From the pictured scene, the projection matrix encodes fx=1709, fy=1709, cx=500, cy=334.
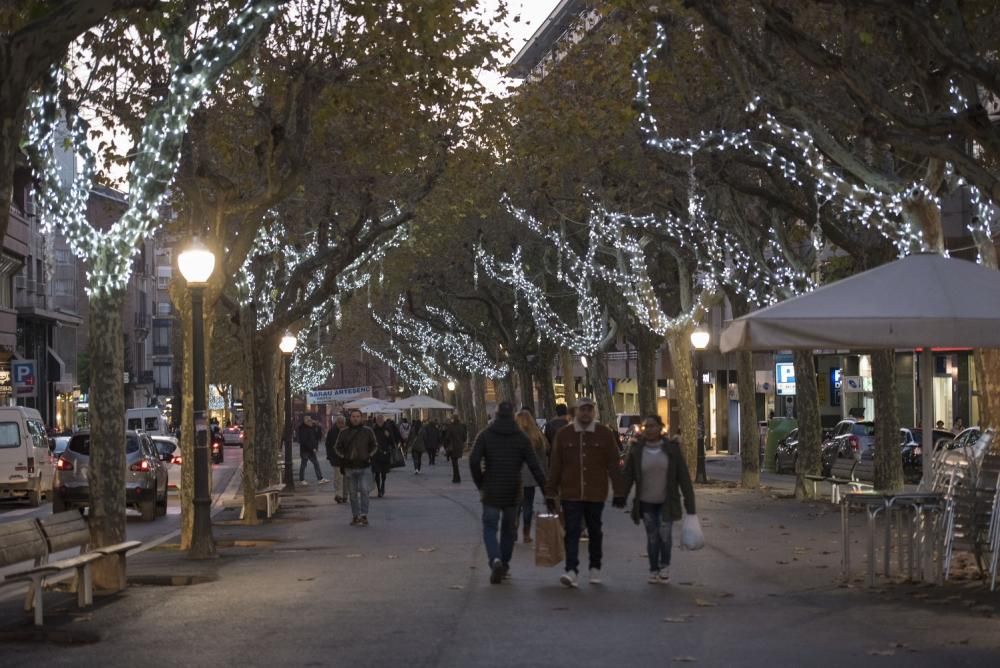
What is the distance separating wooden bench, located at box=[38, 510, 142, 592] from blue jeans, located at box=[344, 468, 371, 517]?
30.7 ft

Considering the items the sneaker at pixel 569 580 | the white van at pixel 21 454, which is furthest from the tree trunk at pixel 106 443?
the white van at pixel 21 454

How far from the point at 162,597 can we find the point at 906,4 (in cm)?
826

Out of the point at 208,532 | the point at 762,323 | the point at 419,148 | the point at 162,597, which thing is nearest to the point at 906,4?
the point at 762,323

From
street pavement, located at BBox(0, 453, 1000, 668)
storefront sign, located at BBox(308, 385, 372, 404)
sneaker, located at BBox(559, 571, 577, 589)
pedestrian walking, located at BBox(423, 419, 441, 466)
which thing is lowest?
street pavement, located at BBox(0, 453, 1000, 668)

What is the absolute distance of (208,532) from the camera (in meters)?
19.9

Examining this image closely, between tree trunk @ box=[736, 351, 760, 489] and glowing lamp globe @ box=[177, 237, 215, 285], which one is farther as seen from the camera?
tree trunk @ box=[736, 351, 760, 489]

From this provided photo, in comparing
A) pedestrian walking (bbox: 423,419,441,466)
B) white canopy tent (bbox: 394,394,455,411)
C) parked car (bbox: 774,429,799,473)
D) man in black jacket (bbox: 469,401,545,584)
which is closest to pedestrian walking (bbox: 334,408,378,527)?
man in black jacket (bbox: 469,401,545,584)

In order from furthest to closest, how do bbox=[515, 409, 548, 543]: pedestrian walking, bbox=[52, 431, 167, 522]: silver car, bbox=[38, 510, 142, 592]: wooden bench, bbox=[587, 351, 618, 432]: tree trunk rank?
bbox=[587, 351, 618, 432]: tree trunk < bbox=[52, 431, 167, 522]: silver car < bbox=[515, 409, 548, 543]: pedestrian walking < bbox=[38, 510, 142, 592]: wooden bench

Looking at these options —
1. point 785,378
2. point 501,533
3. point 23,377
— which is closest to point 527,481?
point 501,533

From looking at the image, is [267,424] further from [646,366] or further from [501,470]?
[501,470]

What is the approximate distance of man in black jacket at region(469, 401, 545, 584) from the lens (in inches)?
649

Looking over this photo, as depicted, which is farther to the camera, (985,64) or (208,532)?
(208,532)

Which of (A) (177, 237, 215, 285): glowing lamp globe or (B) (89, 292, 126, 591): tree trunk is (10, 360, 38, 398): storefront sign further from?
(B) (89, 292, 126, 591): tree trunk

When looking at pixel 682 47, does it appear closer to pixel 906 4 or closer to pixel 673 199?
pixel 673 199
